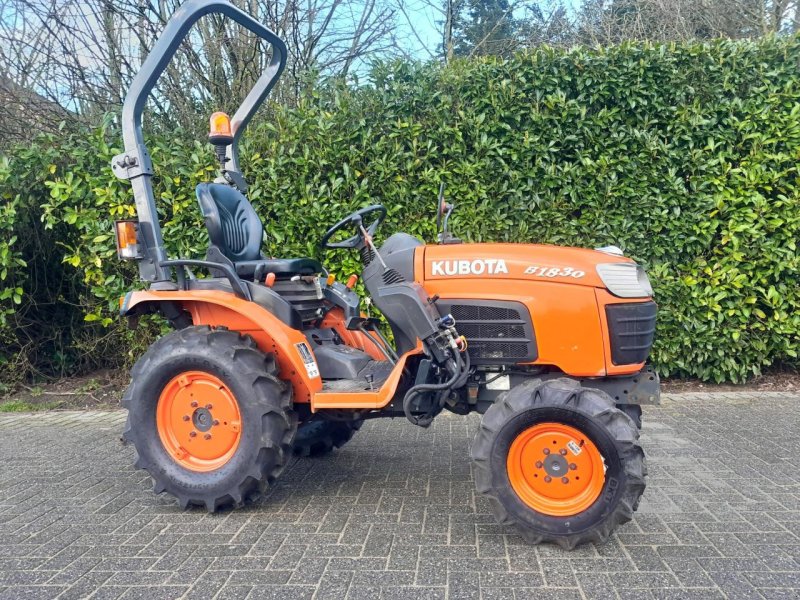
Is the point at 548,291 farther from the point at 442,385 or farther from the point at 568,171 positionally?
the point at 568,171

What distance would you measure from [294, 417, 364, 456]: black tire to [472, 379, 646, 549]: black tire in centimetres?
136

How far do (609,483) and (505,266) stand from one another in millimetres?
1167

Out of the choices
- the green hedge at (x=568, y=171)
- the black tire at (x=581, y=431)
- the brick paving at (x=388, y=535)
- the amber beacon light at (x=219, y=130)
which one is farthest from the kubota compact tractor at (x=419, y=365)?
the green hedge at (x=568, y=171)

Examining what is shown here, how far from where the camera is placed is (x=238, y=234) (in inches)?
167

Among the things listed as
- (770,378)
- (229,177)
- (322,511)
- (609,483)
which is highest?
(229,177)

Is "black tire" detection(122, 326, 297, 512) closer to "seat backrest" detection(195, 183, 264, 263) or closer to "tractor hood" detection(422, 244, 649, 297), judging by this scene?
"seat backrest" detection(195, 183, 264, 263)

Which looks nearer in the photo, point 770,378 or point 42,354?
point 770,378

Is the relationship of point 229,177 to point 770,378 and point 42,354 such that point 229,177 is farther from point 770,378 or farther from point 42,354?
point 770,378

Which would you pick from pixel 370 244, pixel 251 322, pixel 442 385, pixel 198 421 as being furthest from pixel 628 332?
pixel 198 421

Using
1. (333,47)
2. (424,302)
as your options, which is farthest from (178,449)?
(333,47)

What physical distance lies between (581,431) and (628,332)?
0.61m

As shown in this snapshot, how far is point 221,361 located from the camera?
3.58m

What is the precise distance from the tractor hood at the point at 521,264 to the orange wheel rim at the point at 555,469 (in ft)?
2.52

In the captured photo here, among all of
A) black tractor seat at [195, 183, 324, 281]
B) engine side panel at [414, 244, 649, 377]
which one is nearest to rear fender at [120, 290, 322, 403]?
black tractor seat at [195, 183, 324, 281]
